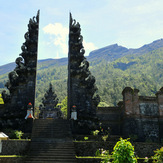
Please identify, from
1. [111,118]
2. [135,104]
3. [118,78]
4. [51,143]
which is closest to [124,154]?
[51,143]

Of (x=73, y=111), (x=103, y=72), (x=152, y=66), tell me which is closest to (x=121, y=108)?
(x=73, y=111)

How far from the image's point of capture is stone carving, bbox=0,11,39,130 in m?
24.9

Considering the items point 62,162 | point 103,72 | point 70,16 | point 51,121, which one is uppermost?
point 103,72

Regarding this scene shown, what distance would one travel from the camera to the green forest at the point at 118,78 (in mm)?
68525

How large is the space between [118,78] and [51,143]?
69.0 meters

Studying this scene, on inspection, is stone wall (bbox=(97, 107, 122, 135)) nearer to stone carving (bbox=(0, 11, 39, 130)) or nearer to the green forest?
stone carving (bbox=(0, 11, 39, 130))

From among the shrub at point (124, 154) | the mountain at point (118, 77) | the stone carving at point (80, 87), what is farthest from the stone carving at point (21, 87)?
the mountain at point (118, 77)

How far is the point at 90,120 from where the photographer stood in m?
25.4

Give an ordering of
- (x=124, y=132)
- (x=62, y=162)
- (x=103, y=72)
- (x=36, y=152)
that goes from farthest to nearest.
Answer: (x=103, y=72)
(x=124, y=132)
(x=36, y=152)
(x=62, y=162)

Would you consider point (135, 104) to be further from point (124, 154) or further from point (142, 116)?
point (124, 154)

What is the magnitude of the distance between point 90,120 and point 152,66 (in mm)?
98104

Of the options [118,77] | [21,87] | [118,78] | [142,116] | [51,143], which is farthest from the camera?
[118,77]

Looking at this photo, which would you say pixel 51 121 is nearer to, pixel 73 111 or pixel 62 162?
pixel 73 111

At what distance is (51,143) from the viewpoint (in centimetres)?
1936
